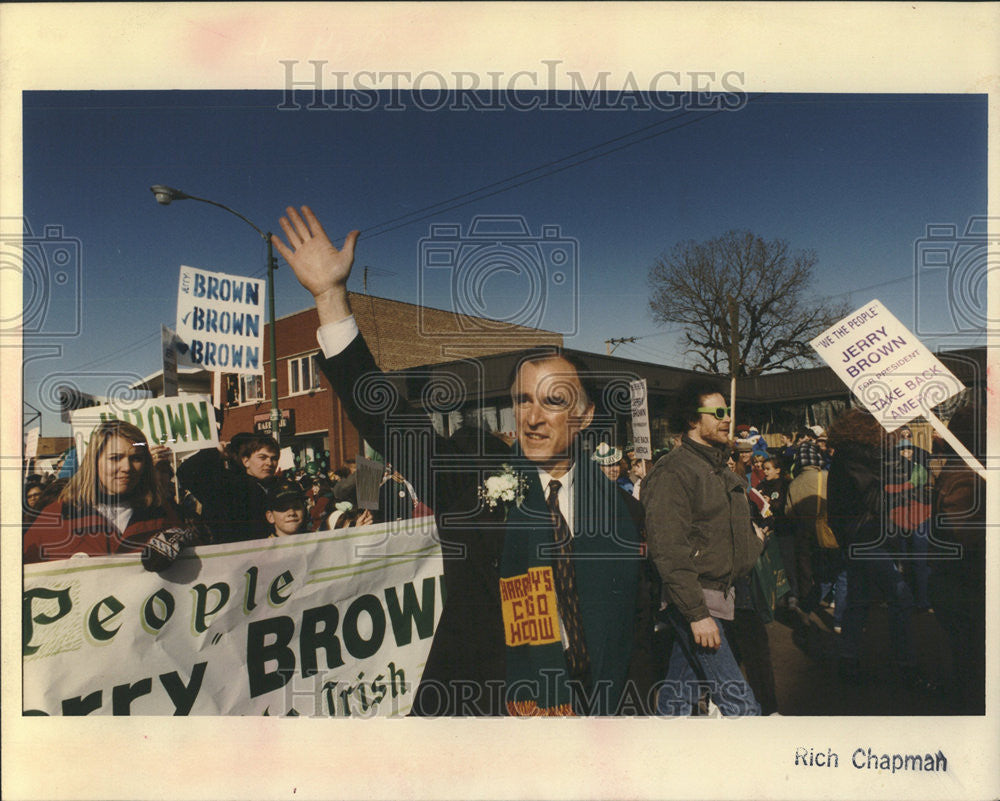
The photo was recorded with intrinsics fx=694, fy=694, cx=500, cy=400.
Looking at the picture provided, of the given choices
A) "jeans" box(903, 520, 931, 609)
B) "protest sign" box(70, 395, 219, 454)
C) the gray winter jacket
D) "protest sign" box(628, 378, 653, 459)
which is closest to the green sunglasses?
the gray winter jacket

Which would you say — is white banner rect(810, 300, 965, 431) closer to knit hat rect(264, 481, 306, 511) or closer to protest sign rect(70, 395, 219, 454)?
knit hat rect(264, 481, 306, 511)

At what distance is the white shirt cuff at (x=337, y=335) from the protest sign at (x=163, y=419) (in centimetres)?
64

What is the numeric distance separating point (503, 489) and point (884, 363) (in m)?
1.94

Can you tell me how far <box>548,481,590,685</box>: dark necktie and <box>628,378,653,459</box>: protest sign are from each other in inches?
16.8

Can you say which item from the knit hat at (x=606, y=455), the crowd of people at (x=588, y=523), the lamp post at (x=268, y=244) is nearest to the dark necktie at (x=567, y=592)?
the crowd of people at (x=588, y=523)

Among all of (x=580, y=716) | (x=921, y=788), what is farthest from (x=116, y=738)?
(x=921, y=788)

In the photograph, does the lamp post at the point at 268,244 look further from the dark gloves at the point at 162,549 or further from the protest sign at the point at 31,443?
the protest sign at the point at 31,443

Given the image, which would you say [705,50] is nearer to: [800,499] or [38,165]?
[800,499]

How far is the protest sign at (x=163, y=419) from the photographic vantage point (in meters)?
3.26

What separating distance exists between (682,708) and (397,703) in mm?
1409

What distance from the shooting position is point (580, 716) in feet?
11.2

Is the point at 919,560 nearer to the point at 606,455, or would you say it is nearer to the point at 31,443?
A: the point at 606,455

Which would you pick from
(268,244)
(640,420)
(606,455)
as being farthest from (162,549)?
(640,420)

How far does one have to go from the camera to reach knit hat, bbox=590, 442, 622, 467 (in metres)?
3.33
